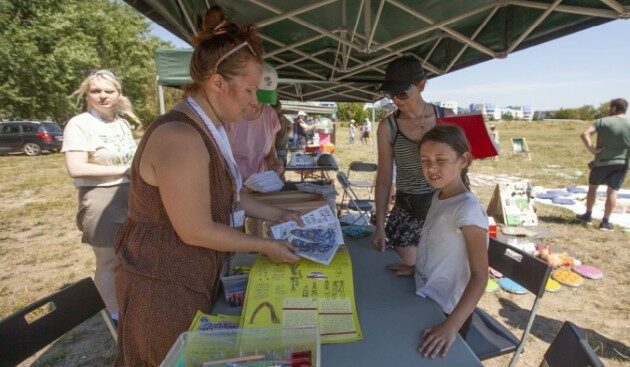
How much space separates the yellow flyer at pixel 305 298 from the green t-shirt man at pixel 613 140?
17.3ft

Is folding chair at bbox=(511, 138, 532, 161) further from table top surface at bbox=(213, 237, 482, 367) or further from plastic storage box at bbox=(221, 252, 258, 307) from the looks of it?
plastic storage box at bbox=(221, 252, 258, 307)

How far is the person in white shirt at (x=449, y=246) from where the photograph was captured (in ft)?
3.29

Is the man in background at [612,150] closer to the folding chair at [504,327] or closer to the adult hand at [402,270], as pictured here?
the folding chair at [504,327]

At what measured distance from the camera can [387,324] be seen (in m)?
1.03

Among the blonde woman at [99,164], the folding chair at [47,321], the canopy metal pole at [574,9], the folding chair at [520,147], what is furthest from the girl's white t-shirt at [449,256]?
the folding chair at [520,147]

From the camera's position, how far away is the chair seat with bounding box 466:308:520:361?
153cm

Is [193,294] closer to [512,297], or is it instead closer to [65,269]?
[512,297]

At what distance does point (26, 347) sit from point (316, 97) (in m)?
6.43

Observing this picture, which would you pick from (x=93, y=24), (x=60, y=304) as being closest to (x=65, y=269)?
(x=60, y=304)

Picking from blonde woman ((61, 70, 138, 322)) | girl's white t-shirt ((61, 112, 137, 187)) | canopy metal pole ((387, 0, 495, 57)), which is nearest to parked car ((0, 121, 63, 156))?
blonde woman ((61, 70, 138, 322))

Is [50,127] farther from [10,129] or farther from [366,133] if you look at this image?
[366,133]

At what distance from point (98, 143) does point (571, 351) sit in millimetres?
2578

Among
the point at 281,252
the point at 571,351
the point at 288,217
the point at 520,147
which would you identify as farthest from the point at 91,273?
the point at 520,147

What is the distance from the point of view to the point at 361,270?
143 cm
